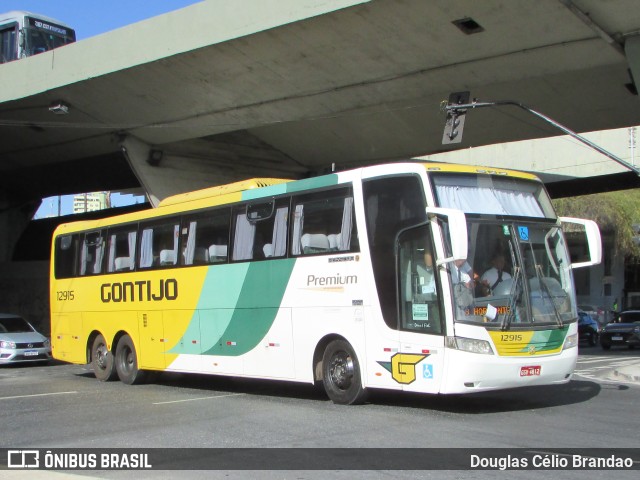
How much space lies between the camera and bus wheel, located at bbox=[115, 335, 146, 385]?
16594 mm

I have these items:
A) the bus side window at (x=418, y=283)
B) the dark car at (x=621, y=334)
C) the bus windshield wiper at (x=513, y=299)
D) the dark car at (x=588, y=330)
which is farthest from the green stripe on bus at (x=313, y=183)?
the dark car at (x=588, y=330)

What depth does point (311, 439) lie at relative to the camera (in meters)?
8.92

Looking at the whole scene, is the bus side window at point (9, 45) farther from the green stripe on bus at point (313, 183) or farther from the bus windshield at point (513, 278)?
the bus windshield at point (513, 278)

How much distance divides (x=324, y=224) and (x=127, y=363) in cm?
705

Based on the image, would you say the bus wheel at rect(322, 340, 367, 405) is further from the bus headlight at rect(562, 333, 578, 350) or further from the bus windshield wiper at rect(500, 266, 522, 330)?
the bus headlight at rect(562, 333, 578, 350)

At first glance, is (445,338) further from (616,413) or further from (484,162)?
(484,162)

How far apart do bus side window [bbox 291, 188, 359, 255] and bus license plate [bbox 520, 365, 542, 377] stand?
301 centimetres

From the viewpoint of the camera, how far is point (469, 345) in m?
10.1

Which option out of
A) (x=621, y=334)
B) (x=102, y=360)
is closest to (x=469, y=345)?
(x=102, y=360)

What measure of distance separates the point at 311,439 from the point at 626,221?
39.5 m

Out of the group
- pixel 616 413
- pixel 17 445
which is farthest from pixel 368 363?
pixel 17 445

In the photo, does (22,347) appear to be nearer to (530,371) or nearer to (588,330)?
(530,371)

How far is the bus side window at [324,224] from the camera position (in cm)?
1180

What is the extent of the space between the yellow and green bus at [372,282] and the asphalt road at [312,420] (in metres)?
0.58
